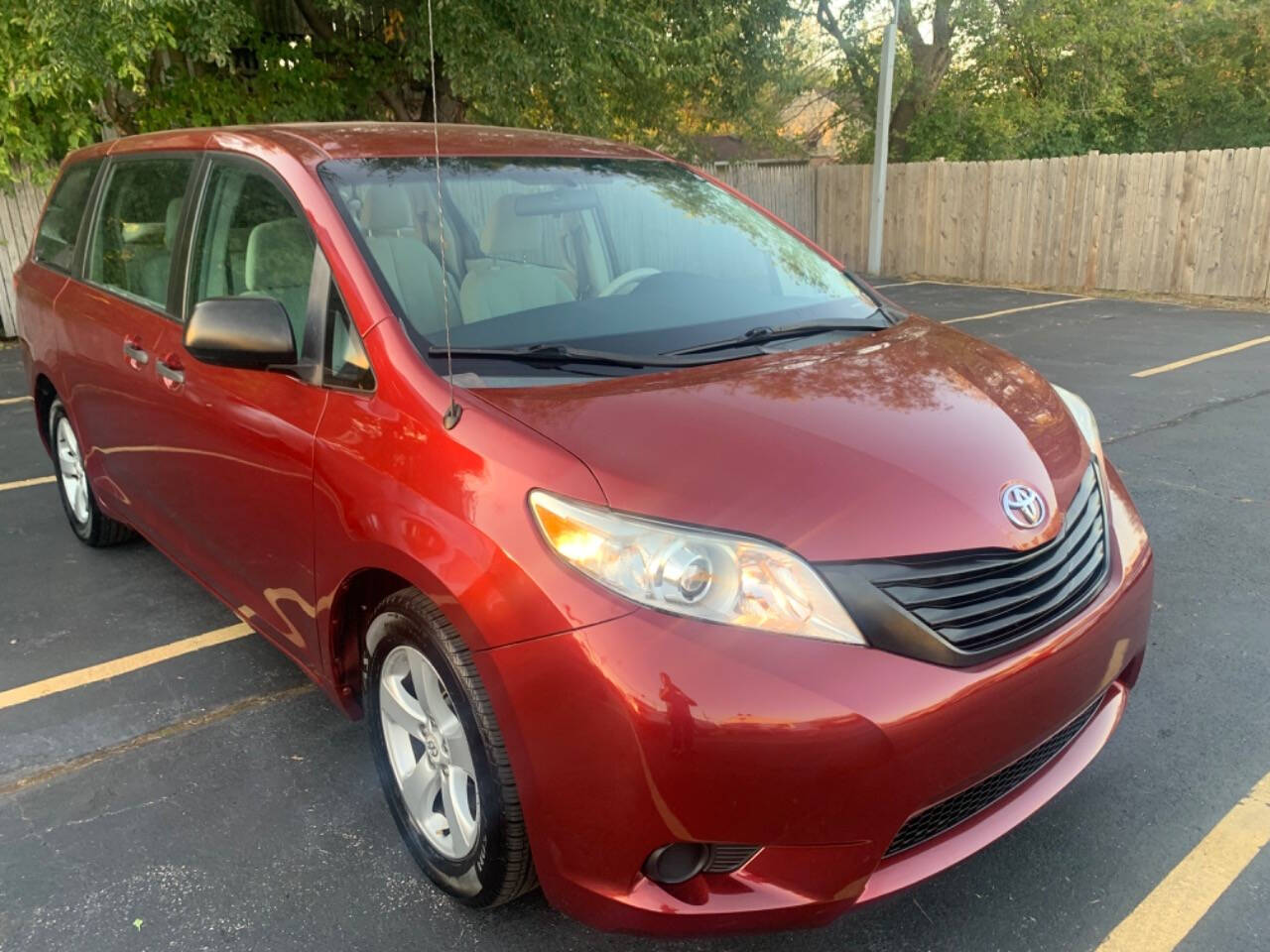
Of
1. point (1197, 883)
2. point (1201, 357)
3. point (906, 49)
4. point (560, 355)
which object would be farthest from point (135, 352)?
point (906, 49)

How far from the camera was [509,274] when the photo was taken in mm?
2727

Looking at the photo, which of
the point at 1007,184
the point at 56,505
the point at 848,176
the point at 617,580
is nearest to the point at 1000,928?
the point at 617,580

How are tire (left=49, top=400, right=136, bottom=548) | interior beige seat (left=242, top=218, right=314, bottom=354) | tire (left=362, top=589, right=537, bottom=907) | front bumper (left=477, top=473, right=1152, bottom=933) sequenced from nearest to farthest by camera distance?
front bumper (left=477, top=473, right=1152, bottom=933), tire (left=362, top=589, right=537, bottom=907), interior beige seat (left=242, top=218, right=314, bottom=354), tire (left=49, top=400, right=136, bottom=548)

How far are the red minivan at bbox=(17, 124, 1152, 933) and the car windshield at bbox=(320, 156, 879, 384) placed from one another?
13 mm

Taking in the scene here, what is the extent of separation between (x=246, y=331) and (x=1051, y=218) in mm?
14963

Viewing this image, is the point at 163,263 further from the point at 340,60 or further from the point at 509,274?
the point at 340,60

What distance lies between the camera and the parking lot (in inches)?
88.5

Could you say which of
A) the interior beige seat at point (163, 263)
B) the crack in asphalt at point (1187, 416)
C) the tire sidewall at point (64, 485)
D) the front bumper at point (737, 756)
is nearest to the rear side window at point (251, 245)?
the interior beige seat at point (163, 263)

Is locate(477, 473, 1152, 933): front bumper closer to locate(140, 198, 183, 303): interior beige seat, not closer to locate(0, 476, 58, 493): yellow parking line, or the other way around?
locate(140, 198, 183, 303): interior beige seat

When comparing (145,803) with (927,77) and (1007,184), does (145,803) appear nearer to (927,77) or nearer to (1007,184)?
(1007,184)

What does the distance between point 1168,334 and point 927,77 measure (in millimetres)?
12288

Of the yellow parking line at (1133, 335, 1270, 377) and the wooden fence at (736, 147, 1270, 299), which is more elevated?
the wooden fence at (736, 147, 1270, 299)

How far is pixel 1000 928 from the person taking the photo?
2213mm

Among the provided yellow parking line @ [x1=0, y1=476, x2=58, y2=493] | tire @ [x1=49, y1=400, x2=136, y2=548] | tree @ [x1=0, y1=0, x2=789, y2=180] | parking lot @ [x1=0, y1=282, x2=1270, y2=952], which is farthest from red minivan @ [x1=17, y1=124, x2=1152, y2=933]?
tree @ [x1=0, y1=0, x2=789, y2=180]
